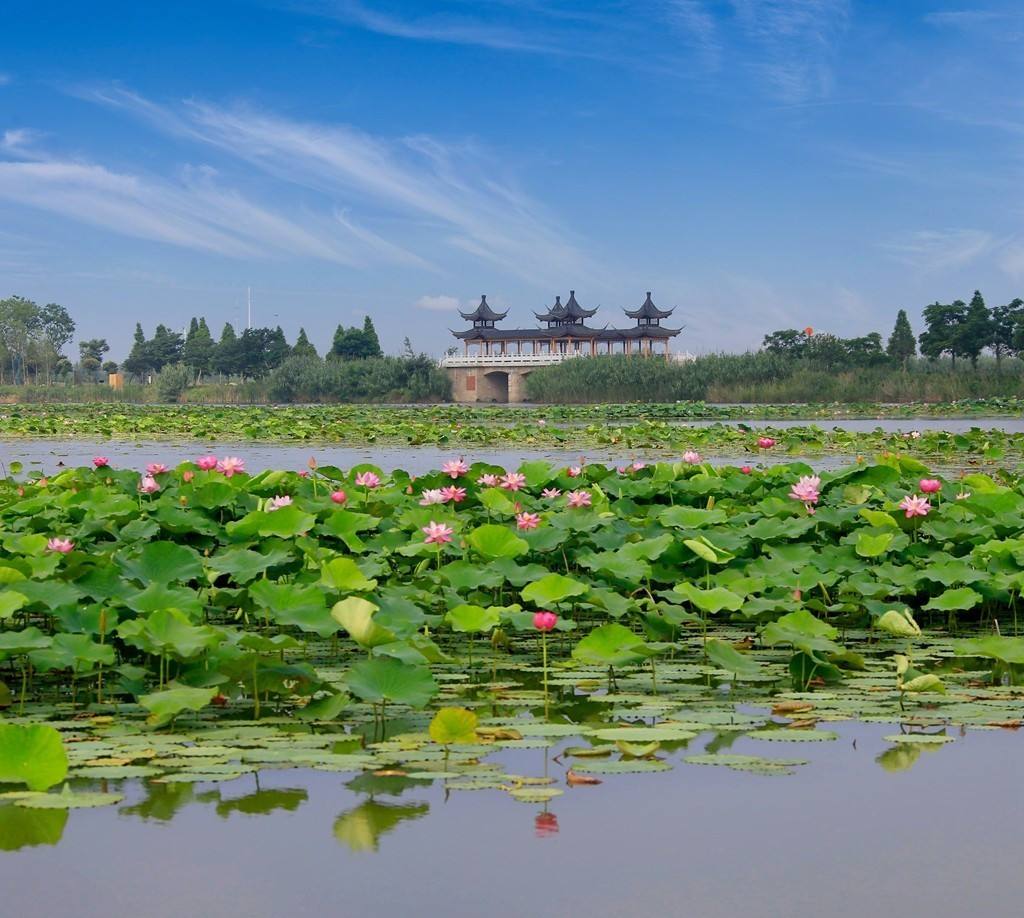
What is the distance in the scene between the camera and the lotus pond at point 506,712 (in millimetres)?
2012

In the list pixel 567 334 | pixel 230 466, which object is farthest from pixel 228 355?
pixel 230 466

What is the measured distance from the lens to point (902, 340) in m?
58.7

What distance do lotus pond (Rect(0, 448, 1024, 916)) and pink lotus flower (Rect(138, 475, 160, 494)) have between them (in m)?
0.39

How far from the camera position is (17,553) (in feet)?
13.7

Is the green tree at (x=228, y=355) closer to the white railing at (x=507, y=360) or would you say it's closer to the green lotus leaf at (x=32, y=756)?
the white railing at (x=507, y=360)

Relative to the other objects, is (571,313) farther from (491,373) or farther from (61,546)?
(61,546)

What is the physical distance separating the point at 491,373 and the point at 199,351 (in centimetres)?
3009

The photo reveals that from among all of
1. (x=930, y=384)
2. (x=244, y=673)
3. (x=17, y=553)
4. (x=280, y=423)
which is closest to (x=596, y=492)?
(x=17, y=553)

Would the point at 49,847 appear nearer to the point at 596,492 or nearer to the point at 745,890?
the point at 745,890

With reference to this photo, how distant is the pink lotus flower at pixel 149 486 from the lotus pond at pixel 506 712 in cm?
39

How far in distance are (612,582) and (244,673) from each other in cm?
148

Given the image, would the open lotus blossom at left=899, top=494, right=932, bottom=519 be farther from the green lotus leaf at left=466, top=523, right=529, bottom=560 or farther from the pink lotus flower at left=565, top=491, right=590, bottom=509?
the green lotus leaf at left=466, top=523, right=529, bottom=560

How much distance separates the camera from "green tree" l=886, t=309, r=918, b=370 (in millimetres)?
58531

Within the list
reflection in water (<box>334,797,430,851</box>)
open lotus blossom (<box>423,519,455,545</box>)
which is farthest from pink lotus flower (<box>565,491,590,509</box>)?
reflection in water (<box>334,797,430,851</box>)
